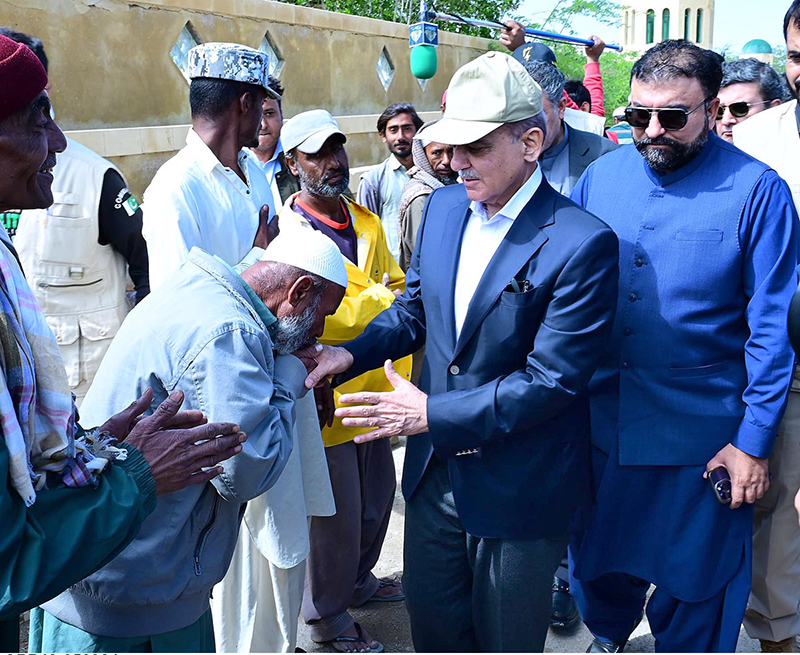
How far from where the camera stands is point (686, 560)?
9.13 feet

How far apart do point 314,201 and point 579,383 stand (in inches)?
77.5

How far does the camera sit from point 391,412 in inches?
96.4

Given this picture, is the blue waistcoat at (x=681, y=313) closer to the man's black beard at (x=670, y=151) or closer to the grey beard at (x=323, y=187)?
the man's black beard at (x=670, y=151)

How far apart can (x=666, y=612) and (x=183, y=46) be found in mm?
6112

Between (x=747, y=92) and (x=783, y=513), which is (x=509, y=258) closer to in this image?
(x=783, y=513)

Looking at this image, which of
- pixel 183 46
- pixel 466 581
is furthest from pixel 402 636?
pixel 183 46

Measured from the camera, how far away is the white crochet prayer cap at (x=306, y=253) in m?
2.32

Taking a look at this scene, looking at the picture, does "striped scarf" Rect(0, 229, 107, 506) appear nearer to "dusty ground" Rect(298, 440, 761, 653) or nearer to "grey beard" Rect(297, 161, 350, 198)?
"dusty ground" Rect(298, 440, 761, 653)

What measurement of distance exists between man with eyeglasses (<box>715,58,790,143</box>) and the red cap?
3.83 metres

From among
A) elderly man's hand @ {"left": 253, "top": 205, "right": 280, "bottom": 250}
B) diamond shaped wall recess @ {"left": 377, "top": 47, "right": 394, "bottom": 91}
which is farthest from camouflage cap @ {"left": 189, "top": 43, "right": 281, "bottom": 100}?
diamond shaped wall recess @ {"left": 377, "top": 47, "right": 394, "bottom": 91}

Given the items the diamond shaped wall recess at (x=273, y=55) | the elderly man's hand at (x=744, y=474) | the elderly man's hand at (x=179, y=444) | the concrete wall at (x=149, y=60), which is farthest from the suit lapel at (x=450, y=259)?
the diamond shaped wall recess at (x=273, y=55)

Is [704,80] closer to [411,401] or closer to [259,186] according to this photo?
[411,401]

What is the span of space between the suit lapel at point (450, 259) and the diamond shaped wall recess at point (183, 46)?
16.6 feet

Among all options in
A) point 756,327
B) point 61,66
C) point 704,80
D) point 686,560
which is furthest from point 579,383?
point 61,66
